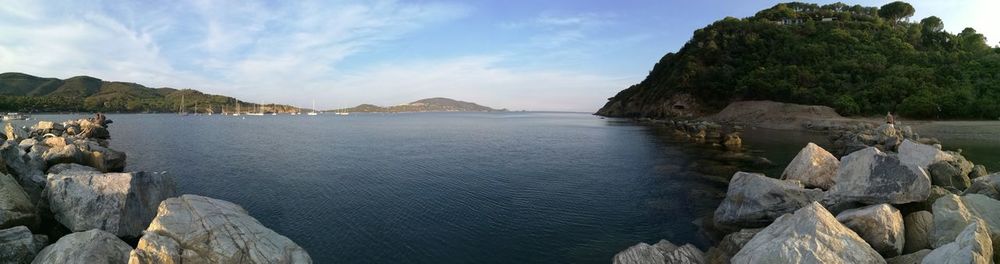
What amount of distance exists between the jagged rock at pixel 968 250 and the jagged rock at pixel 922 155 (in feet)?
39.4

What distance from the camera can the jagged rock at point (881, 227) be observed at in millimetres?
9906

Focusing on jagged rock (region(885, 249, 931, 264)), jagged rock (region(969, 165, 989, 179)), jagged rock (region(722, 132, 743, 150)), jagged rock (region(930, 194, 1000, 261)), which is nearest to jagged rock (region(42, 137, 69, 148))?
jagged rock (region(885, 249, 931, 264))

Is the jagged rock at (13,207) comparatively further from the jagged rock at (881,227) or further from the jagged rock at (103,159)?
the jagged rock at (881,227)

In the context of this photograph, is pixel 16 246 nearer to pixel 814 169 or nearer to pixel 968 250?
pixel 968 250

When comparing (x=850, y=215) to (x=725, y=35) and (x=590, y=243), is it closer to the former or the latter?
(x=590, y=243)

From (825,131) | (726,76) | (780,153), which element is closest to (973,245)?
(780,153)

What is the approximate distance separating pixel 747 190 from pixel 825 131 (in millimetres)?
66340

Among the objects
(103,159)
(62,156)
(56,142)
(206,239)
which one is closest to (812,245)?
(206,239)

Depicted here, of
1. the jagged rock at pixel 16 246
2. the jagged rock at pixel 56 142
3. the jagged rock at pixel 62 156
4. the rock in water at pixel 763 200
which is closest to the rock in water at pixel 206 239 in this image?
the jagged rock at pixel 16 246

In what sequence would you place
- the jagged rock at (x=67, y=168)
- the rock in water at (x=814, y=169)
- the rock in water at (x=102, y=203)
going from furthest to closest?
1. the jagged rock at (x=67, y=168)
2. the rock in water at (x=814, y=169)
3. the rock in water at (x=102, y=203)

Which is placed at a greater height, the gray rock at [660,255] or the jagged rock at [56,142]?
the jagged rock at [56,142]

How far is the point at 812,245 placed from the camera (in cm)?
895

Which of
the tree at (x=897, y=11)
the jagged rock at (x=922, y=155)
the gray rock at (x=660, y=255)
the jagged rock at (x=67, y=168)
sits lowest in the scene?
the gray rock at (x=660, y=255)

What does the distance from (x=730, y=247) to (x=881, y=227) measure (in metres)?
3.48
